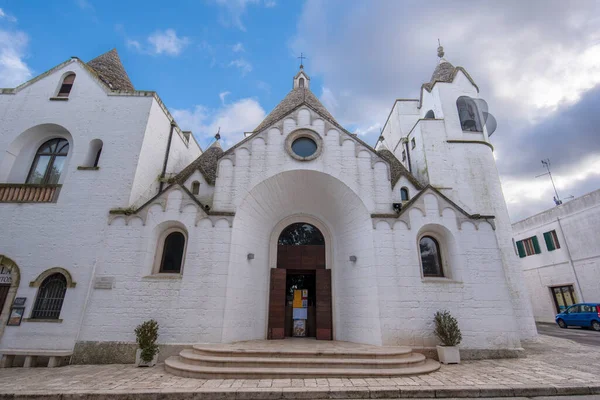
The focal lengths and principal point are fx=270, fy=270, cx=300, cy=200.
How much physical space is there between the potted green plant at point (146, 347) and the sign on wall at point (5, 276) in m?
5.24

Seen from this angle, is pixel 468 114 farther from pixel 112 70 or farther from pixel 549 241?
pixel 112 70

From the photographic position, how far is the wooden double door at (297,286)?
1095 cm

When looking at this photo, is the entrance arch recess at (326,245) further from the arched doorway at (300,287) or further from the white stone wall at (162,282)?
the white stone wall at (162,282)

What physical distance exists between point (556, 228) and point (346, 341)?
2229 centimetres

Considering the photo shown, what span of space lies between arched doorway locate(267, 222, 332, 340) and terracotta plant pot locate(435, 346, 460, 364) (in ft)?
13.6

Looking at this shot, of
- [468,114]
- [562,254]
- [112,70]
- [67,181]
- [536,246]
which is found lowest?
[562,254]

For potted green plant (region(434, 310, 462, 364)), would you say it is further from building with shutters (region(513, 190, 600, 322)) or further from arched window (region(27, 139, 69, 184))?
building with shutters (region(513, 190, 600, 322))

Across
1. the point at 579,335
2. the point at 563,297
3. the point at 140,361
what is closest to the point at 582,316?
the point at 579,335

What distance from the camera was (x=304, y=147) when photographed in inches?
452

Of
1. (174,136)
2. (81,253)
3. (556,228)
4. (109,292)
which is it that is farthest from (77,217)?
(556,228)

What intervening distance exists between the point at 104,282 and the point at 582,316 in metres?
26.7

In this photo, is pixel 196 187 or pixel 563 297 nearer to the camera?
pixel 196 187

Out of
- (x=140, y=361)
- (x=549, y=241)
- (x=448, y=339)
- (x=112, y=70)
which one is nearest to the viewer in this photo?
(x=140, y=361)

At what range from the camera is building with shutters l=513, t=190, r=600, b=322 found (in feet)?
62.5
